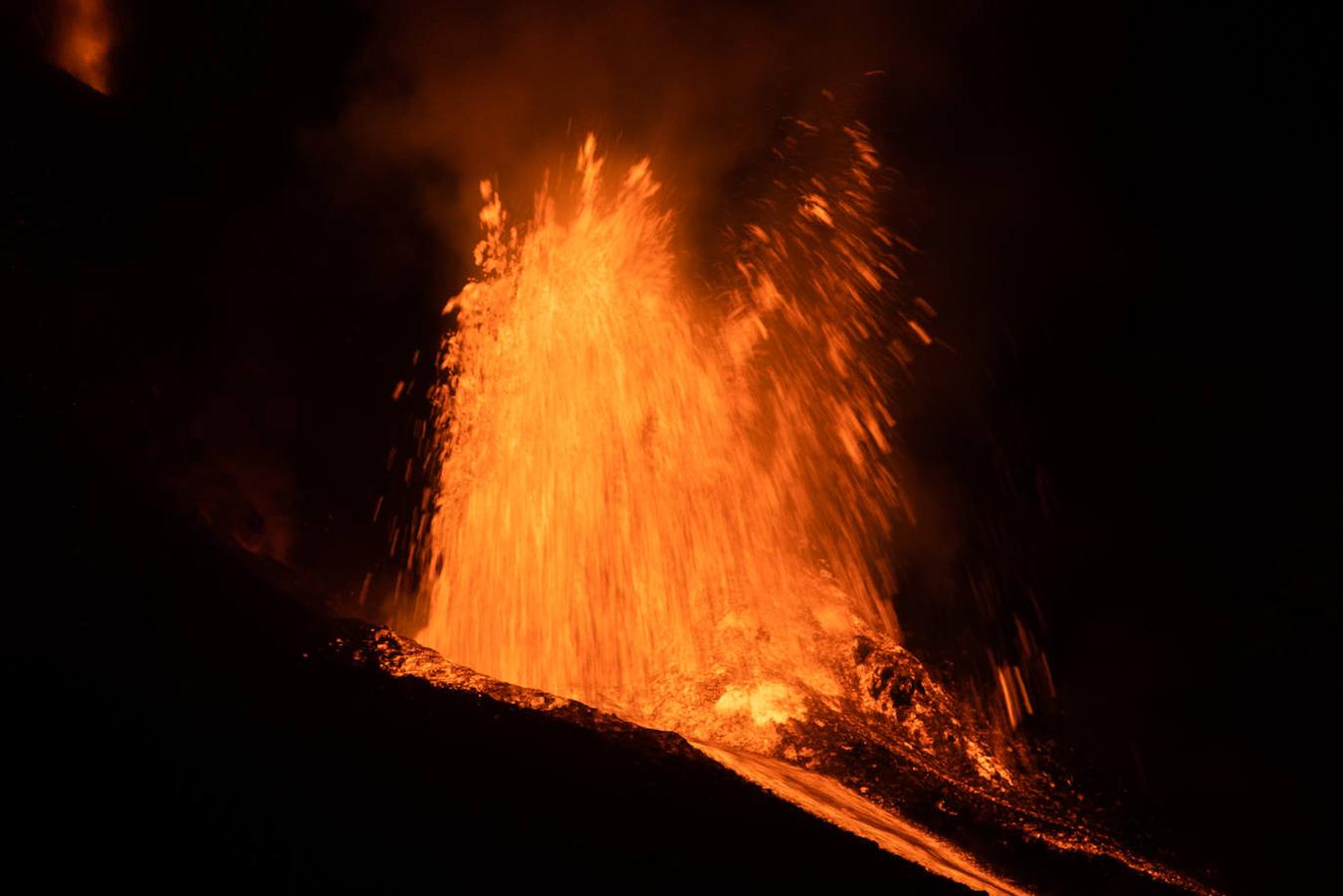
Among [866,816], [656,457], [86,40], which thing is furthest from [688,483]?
[86,40]

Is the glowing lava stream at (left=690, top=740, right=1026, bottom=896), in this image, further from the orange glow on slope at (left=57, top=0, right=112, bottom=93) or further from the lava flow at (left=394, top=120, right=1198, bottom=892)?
the orange glow on slope at (left=57, top=0, right=112, bottom=93)

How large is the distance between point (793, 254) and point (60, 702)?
7.54m

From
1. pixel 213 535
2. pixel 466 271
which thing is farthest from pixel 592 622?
pixel 213 535

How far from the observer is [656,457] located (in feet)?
25.2

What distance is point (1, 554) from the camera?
64.1 inches

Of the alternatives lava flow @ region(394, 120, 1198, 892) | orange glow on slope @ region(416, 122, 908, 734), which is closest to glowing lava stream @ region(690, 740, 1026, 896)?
lava flow @ region(394, 120, 1198, 892)

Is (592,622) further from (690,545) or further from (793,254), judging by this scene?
(793,254)

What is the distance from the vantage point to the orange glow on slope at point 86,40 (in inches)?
272

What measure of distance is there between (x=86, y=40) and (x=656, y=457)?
626cm

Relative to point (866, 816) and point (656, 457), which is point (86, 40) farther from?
point (866, 816)

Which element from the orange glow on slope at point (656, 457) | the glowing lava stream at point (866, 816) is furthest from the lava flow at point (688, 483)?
the glowing lava stream at point (866, 816)

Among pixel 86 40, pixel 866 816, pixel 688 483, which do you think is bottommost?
pixel 866 816

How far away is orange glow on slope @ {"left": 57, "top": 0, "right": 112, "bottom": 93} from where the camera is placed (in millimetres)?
6902

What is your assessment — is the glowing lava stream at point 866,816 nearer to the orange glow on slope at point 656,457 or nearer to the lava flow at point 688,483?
the lava flow at point 688,483
